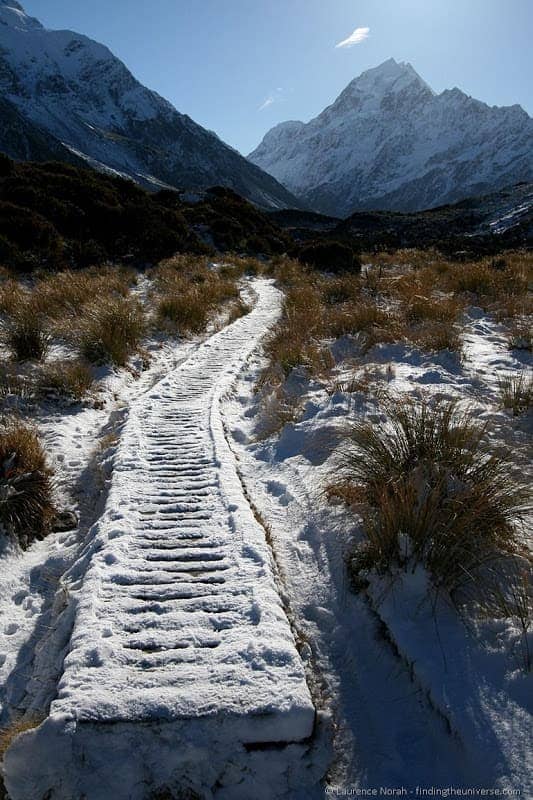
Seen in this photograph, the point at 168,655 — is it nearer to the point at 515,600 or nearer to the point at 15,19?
the point at 515,600

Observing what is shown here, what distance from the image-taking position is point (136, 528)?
312 cm

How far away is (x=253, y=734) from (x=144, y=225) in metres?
19.5

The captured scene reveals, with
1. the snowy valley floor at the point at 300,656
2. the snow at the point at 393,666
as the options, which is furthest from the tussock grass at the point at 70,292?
the snow at the point at 393,666

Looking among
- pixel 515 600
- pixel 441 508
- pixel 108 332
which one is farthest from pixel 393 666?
pixel 108 332

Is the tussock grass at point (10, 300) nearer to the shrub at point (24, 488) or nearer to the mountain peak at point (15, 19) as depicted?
the shrub at point (24, 488)

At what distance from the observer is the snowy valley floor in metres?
1.73

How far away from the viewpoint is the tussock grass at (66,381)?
5426 millimetres

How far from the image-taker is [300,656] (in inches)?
88.7

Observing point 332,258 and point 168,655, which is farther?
point 332,258

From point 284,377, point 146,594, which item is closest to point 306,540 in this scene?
point 146,594

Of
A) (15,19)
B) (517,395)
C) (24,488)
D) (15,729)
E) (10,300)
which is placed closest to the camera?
(15,729)

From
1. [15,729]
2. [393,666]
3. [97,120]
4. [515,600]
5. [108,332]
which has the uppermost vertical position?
[97,120]

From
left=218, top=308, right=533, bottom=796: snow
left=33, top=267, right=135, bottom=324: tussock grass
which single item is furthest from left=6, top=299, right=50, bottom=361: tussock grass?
left=218, top=308, right=533, bottom=796: snow

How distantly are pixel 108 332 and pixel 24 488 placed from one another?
3794mm
